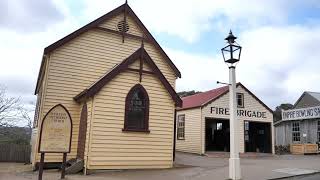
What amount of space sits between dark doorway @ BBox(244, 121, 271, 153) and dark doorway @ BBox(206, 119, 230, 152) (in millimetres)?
1984

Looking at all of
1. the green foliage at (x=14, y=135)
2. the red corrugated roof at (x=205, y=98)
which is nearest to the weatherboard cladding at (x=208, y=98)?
the red corrugated roof at (x=205, y=98)

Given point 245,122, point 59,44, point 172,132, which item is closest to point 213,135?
point 245,122

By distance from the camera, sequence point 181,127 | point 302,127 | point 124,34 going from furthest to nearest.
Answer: point 302,127
point 181,127
point 124,34

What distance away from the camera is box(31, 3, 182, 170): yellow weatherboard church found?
15250 millimetres

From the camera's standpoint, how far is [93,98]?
49.9ft

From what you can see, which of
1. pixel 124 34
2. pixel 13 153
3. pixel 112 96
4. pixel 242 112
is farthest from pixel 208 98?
pixel 13 153

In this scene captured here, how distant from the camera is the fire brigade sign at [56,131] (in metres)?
12.4

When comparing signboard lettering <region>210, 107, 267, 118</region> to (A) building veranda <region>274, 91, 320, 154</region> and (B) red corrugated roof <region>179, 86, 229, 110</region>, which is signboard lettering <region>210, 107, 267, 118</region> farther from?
(A) building veranda <region>274, 91, 320, 154</region>

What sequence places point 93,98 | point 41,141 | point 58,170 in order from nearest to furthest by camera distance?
point 41,141 < point 93,98 < point 58,170

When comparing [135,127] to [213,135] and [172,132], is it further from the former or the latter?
[213,135]

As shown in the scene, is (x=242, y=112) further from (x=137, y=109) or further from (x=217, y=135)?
(x=137, y=109)

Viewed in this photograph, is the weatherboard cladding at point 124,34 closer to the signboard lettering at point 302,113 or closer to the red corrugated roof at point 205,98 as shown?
the red corrugated roof at point 205,98

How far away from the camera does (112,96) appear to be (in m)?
15.6

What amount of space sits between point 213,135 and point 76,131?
19137 millimetres
